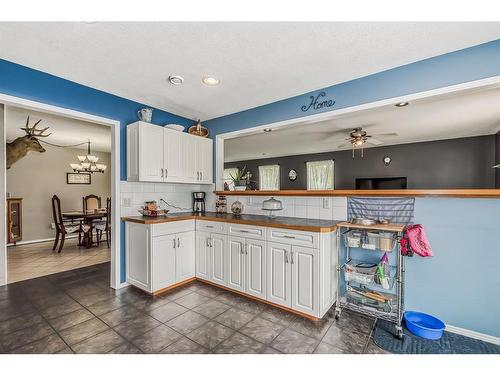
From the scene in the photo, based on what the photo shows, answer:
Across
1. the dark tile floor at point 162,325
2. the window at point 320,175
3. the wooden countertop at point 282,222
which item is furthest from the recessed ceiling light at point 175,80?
the window at point 320,175

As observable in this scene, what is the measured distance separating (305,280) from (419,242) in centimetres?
105

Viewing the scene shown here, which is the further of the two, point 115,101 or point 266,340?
point 115,101

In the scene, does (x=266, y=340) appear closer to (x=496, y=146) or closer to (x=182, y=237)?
(x=182, y=237)

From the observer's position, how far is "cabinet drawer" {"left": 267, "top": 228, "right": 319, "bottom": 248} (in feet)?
7.14

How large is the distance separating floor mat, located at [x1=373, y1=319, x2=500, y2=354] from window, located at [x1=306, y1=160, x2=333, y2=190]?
5.65m

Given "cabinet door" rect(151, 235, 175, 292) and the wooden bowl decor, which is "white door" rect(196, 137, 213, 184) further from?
"cabinet door" rect(151, 235, 175, 292)

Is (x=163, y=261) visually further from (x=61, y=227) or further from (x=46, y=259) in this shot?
(x=61, y=227)

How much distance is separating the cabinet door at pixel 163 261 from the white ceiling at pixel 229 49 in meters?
1.80

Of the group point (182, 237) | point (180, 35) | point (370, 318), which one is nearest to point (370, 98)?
point (180, 35)

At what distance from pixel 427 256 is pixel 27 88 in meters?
4.02

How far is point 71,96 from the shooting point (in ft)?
8.43

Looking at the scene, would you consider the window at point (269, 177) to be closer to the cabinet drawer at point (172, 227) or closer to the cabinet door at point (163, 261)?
the cabinet drawer at point (172, 227)

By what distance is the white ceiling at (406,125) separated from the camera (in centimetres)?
323

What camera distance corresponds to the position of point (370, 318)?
2.27m
